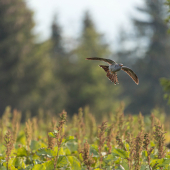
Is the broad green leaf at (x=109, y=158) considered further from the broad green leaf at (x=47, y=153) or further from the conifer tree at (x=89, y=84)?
the conifer tree at (x=89, y=84)

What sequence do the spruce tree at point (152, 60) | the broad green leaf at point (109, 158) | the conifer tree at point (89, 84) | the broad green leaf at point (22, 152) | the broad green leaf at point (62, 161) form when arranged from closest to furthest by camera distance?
the broad green leaf at point (62, 161), the broad green leaf at point (109, 158), the broad green leaf at point (22, 152), the conifer tree at point (89, 84), the spruce tree at point (152, 60)

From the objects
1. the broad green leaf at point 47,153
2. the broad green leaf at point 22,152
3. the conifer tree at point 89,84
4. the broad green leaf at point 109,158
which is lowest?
the broad green leaf at point 109,158

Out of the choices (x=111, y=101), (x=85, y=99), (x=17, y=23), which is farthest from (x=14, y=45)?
(x=111, y=101)

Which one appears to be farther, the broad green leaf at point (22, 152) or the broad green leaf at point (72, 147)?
the broad green leaf at point (72, 147)

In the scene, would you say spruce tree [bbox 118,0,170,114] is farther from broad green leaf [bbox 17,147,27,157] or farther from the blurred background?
broad green leaf [bbox 17,147,27,157]

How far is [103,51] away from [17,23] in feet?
27.6

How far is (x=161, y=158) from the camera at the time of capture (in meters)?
2.52

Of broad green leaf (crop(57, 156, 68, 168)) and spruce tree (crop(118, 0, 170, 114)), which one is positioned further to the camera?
spruce tree (crop(118, 0, 170, 114))

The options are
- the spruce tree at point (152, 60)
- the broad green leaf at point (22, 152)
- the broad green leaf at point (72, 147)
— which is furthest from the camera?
the spruce tree at point (152, 60)

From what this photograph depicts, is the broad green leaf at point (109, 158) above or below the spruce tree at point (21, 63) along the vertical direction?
below

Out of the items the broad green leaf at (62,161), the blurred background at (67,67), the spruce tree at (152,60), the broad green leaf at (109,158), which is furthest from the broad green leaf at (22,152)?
the spruce tree at (152,60)

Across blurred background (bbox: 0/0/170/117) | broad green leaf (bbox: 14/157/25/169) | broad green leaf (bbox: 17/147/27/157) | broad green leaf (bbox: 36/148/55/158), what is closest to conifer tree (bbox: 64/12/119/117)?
blurred background (bbox: 0/0/170/117)

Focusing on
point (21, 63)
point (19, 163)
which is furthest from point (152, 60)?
point (19, 163)

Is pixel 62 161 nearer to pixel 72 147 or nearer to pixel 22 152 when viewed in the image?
pixel 22 152
